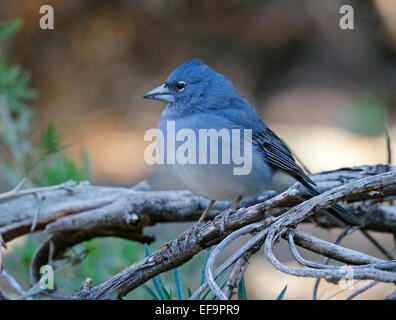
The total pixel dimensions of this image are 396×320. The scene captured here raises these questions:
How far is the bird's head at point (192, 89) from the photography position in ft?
12.2

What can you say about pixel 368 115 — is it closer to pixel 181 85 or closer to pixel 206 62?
pixel 206 62

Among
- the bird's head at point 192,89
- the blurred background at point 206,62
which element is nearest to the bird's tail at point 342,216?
the bird's head at point 192,89

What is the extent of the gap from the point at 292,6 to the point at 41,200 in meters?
7.49

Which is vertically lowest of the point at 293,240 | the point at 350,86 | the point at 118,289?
the point at 118,289

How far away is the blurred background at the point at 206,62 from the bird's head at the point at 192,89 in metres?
4.43

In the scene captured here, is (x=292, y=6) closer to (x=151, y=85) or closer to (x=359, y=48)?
(x=359, y=48)

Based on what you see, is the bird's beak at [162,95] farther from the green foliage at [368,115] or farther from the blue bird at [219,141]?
the green foliage at [368,115]

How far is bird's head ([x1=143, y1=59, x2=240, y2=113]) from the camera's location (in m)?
3.72

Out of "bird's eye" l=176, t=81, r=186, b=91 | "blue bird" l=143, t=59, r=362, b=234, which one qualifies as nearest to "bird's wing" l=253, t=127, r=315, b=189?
"blue bird" l=143, t=59, r=362, b=234

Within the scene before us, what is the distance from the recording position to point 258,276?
19.6ft

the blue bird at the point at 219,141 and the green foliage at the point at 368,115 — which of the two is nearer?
the blue bird at the point at 219,141

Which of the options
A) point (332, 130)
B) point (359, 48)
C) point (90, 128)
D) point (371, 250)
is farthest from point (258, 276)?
point (359, 48)

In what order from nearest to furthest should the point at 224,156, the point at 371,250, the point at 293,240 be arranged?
the point at 293,240 → the point at 224,156 → the point at 371,250

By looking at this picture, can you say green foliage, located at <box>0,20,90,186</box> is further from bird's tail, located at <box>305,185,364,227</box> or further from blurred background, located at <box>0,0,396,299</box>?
blurred background, located at <box>0,0,396,299</box>
